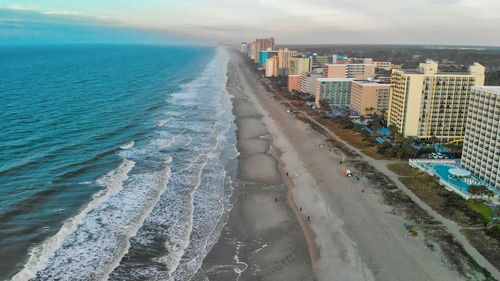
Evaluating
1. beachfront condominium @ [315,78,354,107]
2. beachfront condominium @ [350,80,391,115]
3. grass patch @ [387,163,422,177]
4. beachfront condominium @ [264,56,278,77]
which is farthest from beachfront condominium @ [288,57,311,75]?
grass patch @ [387,163,422,177]

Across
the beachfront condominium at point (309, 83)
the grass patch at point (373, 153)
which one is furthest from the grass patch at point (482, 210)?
the beachfront condominium at point (309, 83)

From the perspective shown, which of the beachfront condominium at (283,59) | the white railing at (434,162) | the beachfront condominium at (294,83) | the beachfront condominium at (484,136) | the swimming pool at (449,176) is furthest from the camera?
the beachfront condominium at (283,59)

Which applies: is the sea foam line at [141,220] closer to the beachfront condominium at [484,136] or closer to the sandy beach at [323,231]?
the sandy beach at [323,231]

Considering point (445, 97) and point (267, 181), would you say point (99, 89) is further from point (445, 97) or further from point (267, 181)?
point (445, 97)

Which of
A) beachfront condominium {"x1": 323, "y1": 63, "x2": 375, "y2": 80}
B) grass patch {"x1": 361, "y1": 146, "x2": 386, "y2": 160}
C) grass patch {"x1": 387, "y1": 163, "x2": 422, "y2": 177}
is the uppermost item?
beachfront condominium {"x1": 323, "y1": 63, "x2": 375, "y2": 80}

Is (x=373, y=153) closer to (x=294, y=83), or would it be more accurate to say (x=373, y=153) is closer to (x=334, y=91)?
(x=334, y=91)

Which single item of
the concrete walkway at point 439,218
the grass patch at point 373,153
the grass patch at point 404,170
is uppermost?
the grass patch at point 373,153

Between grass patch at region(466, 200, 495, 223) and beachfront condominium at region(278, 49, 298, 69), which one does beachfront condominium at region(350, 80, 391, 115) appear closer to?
grass patch at region(466, 200, 495, 223)
